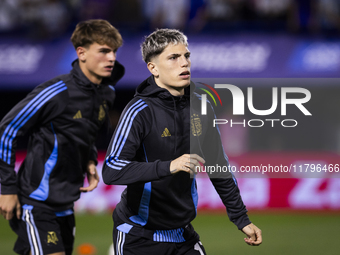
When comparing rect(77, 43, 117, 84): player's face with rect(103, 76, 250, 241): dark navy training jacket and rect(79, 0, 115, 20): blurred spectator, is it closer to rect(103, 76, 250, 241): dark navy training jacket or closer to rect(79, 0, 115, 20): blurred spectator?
rect(103, 76, 250, 241): dark navy training jacket

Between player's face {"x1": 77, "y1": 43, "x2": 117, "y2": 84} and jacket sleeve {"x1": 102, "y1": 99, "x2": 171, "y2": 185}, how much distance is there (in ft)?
3.99

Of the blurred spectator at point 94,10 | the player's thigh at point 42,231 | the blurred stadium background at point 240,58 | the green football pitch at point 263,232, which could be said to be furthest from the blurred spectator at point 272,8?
the player's thigh at point 42,231

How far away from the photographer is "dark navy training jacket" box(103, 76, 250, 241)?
2.86m

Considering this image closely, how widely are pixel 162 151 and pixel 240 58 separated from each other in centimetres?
709

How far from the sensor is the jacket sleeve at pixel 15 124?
3588 mm

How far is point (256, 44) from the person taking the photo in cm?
980

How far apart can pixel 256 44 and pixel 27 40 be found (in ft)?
16.7

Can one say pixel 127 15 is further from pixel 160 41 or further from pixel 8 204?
pixel 160 41

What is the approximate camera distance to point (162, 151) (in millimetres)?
2959

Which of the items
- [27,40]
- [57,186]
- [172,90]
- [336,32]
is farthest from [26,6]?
[172,90]

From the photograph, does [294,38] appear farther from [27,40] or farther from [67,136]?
[67,136]

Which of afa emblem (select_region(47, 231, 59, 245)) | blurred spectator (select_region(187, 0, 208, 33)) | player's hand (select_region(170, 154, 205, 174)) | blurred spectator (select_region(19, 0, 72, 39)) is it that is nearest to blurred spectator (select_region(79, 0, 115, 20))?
blurred spectator (select_region(19, 0, 72, 39))

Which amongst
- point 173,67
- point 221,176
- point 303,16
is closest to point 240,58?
point 303,16

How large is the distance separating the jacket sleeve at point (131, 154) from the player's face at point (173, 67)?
0.24 meters
